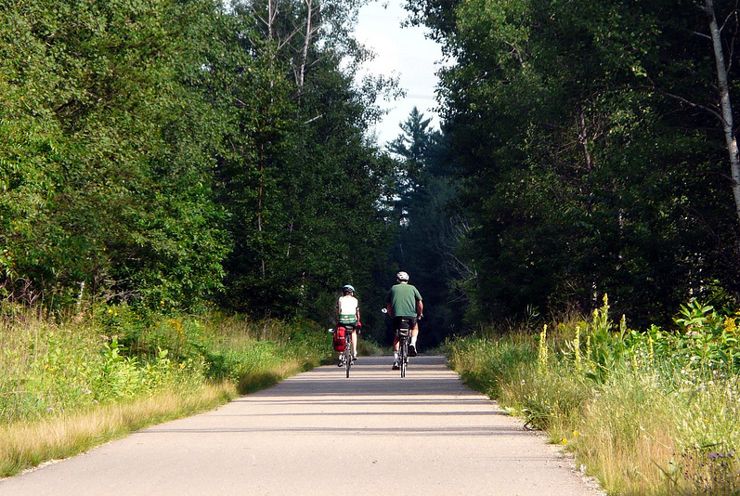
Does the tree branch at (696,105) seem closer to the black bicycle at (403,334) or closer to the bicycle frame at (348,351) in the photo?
the black bicycle at (403,334)

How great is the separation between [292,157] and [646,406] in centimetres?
3535

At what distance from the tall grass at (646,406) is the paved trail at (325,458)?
0.38 meters

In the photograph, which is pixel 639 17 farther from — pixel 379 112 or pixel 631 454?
pixel 379 112

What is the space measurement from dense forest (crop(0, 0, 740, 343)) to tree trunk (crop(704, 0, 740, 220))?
0.06 meters

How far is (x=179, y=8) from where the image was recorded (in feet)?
110

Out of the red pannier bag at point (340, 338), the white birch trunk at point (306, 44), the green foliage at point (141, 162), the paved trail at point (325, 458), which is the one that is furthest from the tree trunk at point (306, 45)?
the paved trail at point (325, 458)

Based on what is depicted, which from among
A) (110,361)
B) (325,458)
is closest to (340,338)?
(110,361)

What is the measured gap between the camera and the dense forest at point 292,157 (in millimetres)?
24625

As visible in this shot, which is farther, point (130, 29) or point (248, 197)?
point (248, 197)

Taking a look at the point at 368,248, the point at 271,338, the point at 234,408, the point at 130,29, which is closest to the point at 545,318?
the point at 271,338

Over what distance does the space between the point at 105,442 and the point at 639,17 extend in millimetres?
17961

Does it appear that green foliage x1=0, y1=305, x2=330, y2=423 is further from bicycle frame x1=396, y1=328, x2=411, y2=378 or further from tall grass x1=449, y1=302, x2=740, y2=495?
tall grass x1=449, y1=302, x2=740, y2=495

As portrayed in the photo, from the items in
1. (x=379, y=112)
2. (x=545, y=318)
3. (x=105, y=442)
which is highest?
(x=379, y=112)

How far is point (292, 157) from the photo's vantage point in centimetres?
4659
